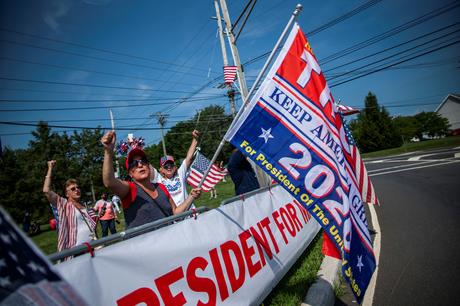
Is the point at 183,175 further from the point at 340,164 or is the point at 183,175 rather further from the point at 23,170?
the point at 23,170

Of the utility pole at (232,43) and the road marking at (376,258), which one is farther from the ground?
the utility pole at (232,43)

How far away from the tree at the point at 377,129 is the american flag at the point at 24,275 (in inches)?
2291

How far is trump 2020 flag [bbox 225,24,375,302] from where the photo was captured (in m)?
2.50

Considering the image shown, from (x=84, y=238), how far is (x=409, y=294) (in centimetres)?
464

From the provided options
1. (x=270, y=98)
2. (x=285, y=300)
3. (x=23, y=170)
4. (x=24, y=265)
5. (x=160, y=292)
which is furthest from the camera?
(x=23, y=170)

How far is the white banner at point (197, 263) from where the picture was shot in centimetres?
180

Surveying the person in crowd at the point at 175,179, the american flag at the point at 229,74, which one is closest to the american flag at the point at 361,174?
the person in crowd at the point at 175,179

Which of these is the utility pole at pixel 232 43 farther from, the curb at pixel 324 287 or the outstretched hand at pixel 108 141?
the outstretched hand at pixel 108 141

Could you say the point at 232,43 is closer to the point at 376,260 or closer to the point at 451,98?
the point at 376,260

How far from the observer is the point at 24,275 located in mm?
609

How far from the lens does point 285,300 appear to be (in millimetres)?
3096

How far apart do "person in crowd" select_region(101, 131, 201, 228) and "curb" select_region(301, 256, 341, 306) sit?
70.1 inches

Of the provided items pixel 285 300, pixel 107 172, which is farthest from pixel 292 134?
pixel 285 300

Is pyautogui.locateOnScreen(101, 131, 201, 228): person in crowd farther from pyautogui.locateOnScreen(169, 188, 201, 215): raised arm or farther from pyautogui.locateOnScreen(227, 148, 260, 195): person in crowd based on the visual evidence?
pyautogui.locateOnScreen(227, 148, 260, 195): person in crowd
